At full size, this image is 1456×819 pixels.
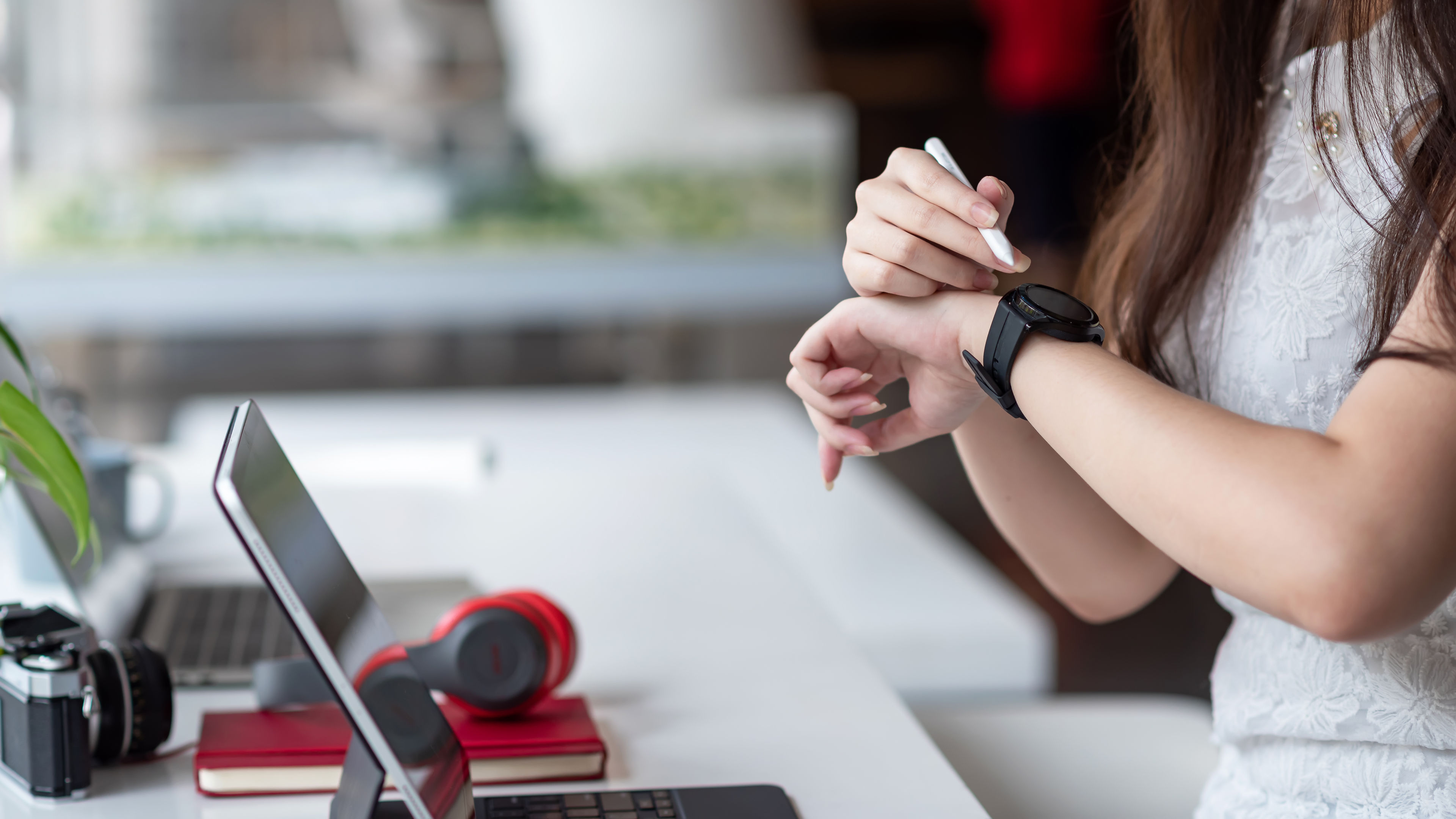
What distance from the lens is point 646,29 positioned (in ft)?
9.45

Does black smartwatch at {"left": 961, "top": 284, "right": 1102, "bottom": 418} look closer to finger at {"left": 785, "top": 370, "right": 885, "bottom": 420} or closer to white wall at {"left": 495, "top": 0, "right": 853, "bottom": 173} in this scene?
finger at {"left": 785, "top": 370, "right": 885, "bottom": 420}

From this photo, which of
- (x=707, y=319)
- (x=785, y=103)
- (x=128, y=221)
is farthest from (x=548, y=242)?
(x=128, y=221)

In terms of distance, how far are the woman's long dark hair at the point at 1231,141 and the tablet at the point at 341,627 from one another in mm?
513

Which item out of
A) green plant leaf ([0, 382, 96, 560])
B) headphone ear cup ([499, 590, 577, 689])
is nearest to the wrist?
headphone ear cup ([499, 590, 577, 689])

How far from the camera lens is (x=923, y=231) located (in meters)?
0.67

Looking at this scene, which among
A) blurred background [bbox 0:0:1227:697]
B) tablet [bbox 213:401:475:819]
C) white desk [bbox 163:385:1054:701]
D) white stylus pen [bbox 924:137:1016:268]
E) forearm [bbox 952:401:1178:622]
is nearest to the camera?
tablet [bbox 213:401:475:819]

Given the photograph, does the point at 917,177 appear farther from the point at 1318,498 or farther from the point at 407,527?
the point at 407,527

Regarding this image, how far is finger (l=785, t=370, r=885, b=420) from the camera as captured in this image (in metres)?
0.77

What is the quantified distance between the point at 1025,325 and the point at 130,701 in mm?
533

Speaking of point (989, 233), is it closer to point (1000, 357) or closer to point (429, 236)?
point (1000, 357)

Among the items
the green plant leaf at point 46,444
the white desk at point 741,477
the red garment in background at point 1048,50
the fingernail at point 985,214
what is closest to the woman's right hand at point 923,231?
the fingernail at point 985,214

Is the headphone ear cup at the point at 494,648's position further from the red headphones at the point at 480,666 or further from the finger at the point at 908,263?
the finger at the point at 908,263

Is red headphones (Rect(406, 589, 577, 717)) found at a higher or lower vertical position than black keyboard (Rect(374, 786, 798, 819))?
higher

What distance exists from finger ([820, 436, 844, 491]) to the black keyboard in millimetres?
209
